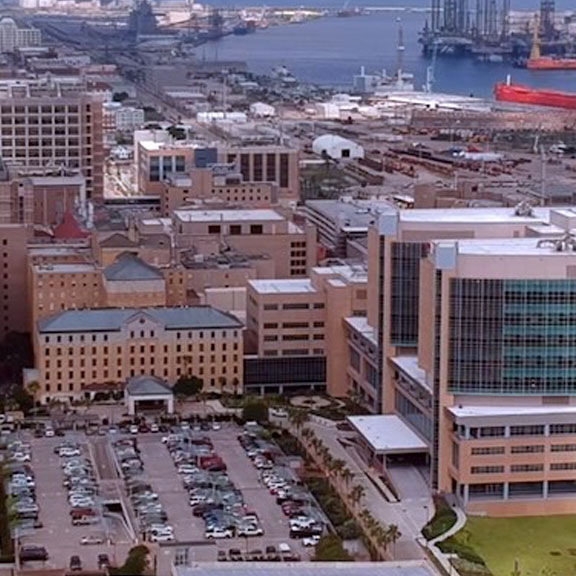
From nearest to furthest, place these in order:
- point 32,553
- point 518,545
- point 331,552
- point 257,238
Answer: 1. point 331,552
2. point 32,553
3. point 518,545
4. point 257,238

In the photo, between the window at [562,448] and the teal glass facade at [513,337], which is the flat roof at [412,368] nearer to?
the teal glass facade at [513,337]

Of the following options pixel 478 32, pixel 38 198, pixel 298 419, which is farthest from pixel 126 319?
pixel 478 32

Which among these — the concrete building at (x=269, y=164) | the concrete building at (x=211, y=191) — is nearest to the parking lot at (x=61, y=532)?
the concrete building at (x=211, y=191)

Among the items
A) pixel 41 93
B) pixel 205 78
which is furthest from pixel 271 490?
pixel 205 78

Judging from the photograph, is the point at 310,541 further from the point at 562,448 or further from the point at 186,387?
the point at 186,387

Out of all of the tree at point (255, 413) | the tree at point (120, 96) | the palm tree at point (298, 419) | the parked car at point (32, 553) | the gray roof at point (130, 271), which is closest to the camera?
the parked car at point (32, 553)
